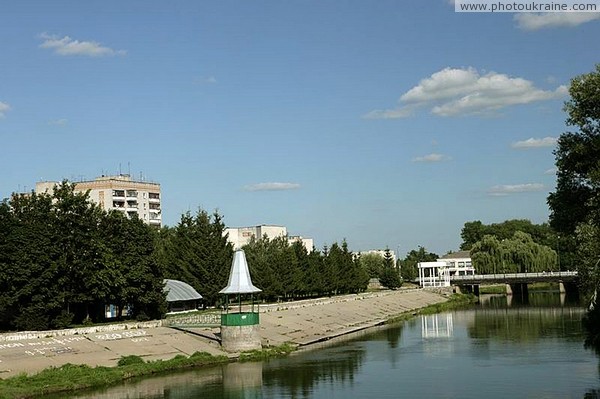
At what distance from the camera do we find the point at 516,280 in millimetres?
113375

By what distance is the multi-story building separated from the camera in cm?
12419

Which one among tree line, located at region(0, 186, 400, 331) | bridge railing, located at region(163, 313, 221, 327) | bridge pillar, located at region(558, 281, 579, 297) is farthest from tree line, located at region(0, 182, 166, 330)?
bridge pillar, located at region(558, 281, 579, 297)

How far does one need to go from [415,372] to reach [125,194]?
92.2 m

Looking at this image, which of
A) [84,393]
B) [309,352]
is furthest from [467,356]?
[84,393]

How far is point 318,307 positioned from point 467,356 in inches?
1205

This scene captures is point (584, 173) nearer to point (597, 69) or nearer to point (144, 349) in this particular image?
point (597, 69)

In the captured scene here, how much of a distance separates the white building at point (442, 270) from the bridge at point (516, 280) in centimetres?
315

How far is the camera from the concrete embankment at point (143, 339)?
138ft

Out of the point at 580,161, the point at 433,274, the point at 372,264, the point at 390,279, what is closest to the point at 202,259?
the point at 580,161

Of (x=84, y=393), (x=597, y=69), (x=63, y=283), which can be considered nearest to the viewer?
(x=84, y=393)

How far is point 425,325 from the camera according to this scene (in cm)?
7350

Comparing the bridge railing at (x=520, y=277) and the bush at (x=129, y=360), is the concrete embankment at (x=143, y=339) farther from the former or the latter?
the bridge railing at (x=520, y=277)

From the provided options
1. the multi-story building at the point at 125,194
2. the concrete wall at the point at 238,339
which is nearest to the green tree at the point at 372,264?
the multi-story building at the point at 125,194

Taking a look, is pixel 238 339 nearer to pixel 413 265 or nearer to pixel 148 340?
pixel 148 340
